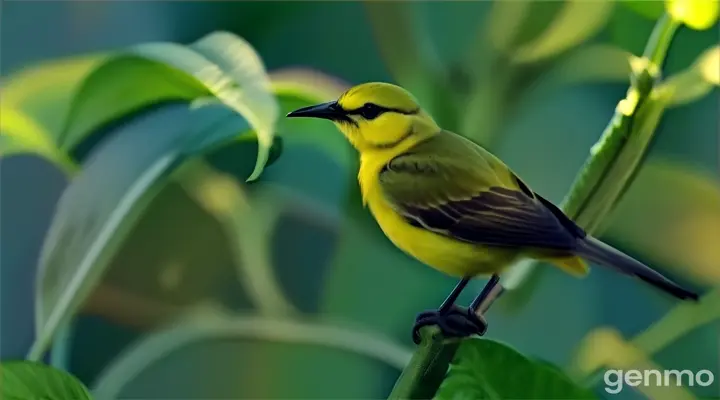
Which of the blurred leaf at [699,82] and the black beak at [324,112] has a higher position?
the blurred leaf at [699,82]

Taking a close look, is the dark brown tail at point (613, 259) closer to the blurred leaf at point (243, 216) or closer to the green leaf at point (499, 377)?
the green leaf at point (499, 377)

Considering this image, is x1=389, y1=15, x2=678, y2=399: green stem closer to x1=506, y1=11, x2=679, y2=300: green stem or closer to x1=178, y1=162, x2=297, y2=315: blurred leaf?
x1=506, y1=11, x2=679, y2=300: green stem

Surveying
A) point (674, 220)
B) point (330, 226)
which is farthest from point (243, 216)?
point (674, 220)

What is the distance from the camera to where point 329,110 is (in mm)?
721

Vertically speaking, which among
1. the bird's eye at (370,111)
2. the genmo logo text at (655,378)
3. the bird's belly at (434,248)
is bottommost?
the genmo logo text at (655,378)

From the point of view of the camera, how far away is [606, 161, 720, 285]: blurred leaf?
2.35ft

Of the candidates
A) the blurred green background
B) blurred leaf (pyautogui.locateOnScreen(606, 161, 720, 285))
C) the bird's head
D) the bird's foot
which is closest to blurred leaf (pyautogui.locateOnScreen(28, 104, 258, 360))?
the blurred green background

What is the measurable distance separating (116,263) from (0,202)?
142 mm

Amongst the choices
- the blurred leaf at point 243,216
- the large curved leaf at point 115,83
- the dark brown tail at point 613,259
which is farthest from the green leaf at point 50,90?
the dark brown tail at point 613,259

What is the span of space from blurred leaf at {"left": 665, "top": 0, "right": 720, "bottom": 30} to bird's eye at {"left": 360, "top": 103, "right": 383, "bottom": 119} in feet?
1.04

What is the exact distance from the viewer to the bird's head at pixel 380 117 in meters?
0.71

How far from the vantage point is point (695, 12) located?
2.38ft

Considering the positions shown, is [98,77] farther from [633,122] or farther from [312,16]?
[633,122]

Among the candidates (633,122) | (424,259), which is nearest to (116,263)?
(424,259)
